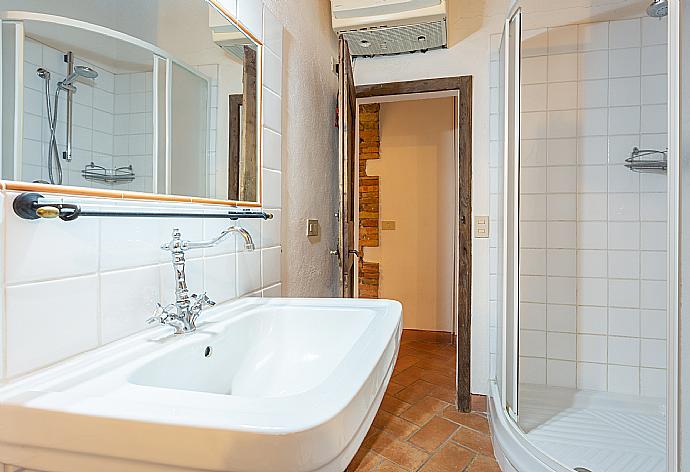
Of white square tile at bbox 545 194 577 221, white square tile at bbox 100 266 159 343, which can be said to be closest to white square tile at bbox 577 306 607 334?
white square tile at bbox 545 194 577 221

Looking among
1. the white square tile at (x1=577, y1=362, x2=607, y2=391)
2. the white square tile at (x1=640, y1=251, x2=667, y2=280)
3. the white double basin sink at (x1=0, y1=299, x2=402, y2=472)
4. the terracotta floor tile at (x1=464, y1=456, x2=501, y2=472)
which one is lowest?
the terracotta floor tile at (x1=464, y1=456, x2=501, y2=472)

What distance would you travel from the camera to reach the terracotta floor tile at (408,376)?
10.1ft

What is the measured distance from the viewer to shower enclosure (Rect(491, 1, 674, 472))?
2.26 meters

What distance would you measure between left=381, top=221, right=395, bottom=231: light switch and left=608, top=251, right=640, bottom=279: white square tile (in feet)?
7.25

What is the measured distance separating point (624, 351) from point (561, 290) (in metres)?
0.45

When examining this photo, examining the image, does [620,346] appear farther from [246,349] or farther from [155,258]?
[155,258]

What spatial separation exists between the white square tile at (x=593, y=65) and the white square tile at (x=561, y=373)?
1.61m

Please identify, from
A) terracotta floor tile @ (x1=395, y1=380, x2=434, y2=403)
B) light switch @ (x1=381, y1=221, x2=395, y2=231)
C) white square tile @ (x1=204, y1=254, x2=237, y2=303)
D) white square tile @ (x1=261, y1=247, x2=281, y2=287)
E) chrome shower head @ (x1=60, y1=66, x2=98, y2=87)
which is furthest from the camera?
light switch @ (x1=381, y1=221, x2=395, y2=231)

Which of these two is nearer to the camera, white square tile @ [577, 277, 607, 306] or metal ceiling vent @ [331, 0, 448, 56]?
metal ceiling vent @ [331, 0, 448, 56]

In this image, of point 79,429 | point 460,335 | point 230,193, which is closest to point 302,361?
point 230,193

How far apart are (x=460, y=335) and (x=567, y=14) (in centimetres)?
191

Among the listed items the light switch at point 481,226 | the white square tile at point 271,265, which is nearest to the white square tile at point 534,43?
the light switch at point 481,226

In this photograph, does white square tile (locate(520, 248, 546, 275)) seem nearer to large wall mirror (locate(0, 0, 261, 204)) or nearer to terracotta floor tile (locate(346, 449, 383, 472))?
terracotta floor tile (locate(346, 449, 383, 472))

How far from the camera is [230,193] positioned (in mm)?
1442
